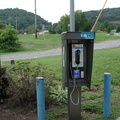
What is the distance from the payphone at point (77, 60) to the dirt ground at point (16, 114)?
111 cm

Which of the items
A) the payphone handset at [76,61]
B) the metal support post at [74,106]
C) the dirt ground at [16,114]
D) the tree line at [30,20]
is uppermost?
the tree line at [30,20]

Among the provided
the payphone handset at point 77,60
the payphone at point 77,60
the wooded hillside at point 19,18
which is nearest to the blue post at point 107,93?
the payphone at point 77,60

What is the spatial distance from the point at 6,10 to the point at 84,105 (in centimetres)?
6172

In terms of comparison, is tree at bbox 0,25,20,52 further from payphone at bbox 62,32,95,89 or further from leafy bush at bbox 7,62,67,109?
payphone at bbox 62,32,95,89

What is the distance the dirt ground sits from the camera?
4215mm

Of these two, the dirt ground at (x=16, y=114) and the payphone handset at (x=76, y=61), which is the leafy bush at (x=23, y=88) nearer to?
the dirt ground at (x=16, y=114)

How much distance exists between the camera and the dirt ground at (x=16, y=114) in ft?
13.8

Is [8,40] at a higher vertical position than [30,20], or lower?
lower

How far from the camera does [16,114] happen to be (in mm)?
4387

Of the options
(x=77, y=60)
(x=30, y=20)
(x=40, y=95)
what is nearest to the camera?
(x=40, y=95)

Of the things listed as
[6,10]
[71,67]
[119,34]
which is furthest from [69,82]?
[6,10]

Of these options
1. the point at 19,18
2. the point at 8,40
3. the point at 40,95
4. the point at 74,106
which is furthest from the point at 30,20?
the point at 40,95

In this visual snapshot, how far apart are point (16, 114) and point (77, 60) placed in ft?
6.07

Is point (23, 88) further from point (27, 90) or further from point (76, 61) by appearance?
point (76, 61)
